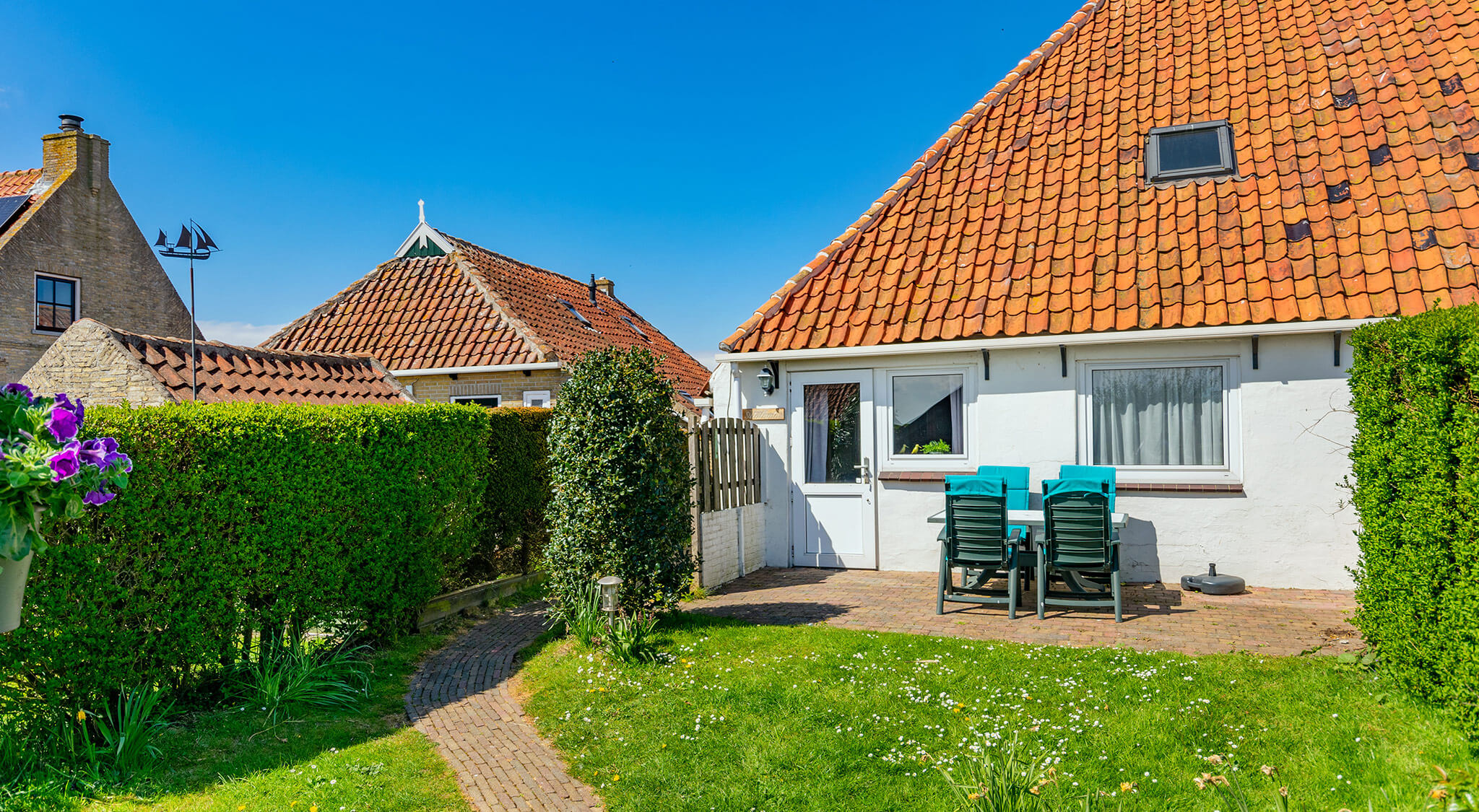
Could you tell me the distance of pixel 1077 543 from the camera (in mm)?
7914

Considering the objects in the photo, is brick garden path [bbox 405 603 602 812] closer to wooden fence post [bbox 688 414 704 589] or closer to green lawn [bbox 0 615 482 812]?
green lawn [bbox 0 615 482 812]

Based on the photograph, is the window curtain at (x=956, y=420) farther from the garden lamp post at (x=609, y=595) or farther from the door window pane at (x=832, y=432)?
the garden lamp post at (x=609, y=595)

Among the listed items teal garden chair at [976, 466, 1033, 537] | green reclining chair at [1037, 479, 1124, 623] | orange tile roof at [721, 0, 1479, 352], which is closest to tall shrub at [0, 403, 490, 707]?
orange tile roof at [721, 0, 1479, 352]

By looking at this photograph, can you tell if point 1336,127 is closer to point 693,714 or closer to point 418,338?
point 693,714

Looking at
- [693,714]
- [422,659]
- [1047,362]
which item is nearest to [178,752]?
[422,659]

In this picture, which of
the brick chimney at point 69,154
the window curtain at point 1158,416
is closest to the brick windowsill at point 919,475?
the window curtain at point 1158,416

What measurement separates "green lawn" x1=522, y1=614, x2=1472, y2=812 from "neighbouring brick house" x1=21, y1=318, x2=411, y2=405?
6.46 meters

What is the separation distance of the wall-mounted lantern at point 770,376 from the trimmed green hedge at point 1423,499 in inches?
268

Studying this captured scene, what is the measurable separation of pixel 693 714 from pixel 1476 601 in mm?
4457

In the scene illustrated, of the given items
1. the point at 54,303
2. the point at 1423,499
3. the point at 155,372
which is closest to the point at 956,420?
the point at 1423,499

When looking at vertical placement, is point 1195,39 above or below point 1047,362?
above

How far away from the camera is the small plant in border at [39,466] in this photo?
3469mm

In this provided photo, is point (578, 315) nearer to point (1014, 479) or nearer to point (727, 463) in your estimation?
point (727, 463)

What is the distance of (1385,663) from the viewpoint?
533cm
